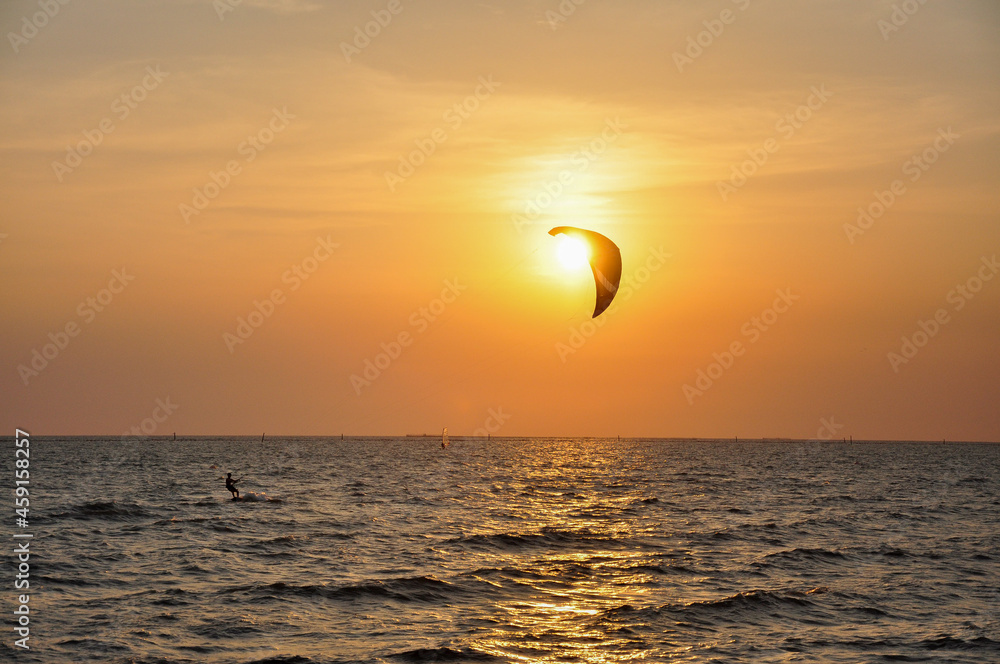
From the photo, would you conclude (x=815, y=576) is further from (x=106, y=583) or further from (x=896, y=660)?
(x=106, y=583)

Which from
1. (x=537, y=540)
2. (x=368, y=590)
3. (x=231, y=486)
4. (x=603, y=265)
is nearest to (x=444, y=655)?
(x=368, y=590)

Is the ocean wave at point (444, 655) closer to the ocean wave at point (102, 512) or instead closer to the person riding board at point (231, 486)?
the ocean wave at point (102, 512)

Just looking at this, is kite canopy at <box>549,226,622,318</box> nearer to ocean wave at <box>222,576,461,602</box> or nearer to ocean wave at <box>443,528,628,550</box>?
ocean wave at <box>443,528,628,550</box>

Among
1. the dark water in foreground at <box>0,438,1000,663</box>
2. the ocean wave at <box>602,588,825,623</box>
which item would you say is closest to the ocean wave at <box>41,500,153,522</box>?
the dark water in foreground at <box>0,438,1000,663</box>

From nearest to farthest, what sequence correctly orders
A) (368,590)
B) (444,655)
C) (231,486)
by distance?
1. (444,655)
2. (368,590)
3. (231,486)

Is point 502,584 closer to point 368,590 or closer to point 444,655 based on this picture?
point 368,590

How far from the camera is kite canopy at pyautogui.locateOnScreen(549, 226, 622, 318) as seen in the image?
112 ft

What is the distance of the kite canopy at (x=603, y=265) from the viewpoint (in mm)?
34281

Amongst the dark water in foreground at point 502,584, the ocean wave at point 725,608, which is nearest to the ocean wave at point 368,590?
the dark water in foreground at point 502,584

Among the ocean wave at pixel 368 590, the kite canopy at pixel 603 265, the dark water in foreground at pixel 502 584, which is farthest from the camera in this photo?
the kite canopy at pixel 603 265

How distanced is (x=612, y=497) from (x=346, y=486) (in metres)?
18.4

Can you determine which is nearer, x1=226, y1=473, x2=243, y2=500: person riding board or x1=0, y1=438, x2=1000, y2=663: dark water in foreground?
x1=0, y1=438, x2=1000, y2=663: dark water in foreground

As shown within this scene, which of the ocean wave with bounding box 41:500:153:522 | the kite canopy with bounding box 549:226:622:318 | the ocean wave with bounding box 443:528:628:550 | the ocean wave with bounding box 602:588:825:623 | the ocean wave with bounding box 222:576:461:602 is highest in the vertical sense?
the kite canopy with bounding box 549:226:622:318

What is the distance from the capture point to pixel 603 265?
34500mm
